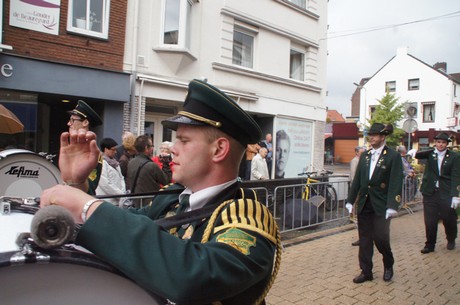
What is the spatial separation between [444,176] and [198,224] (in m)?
6.69

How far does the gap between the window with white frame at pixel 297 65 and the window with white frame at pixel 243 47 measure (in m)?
2.34

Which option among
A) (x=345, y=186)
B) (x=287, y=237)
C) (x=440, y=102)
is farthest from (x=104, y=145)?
(x=440, y=102)

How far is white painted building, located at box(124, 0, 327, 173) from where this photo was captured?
31.8 feet

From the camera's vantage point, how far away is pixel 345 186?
28.9 ft

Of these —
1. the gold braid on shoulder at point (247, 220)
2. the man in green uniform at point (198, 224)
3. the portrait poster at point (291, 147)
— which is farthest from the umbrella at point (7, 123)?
the portrait poster at point (291, 147)

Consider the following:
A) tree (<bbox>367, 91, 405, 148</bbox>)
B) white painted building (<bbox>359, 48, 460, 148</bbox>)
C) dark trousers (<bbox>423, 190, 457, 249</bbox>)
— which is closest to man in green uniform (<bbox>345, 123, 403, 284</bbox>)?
dark trousers (<bbox>423, 190, 457, 249</bbox>)

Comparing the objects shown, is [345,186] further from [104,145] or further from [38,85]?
[38,85]

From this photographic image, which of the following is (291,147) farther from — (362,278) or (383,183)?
(362,278)

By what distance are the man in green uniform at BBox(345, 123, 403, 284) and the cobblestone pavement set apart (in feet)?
0.98

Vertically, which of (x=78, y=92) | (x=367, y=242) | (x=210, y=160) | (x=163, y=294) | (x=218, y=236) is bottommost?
(x=367, y=242)

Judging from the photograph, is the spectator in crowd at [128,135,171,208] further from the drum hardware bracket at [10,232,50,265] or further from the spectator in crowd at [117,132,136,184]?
the drum hardware bracket at [10,232,50,265]

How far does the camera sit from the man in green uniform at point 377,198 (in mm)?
4797

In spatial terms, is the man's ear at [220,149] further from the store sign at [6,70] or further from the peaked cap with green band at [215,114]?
the store sign at [6,70]

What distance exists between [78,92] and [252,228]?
8.28m
